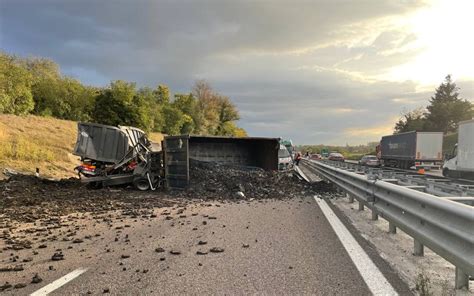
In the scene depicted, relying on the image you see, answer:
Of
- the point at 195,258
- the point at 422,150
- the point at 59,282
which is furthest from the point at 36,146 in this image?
the point at 422,150

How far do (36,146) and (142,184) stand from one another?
31.0 ft

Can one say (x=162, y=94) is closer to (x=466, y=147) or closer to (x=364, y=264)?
(x=466, y=147)

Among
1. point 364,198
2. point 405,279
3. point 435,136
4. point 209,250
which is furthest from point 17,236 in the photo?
point 435,136

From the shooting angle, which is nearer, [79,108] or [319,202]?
[319,202]

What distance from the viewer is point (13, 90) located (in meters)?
26.5

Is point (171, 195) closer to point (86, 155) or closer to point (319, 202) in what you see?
point (86, 155)

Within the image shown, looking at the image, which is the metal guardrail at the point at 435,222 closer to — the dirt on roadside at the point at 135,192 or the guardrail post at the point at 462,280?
the guardrail post at the point at 462,280

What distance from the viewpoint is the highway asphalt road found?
14.4 ft

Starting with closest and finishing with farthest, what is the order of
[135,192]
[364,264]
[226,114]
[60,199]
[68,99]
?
[364,264] → [60,199] → [135,192] → [68,99] → [226,114]

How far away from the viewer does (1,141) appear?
746 inches

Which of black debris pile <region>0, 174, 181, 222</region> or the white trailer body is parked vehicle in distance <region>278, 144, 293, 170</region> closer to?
the white trailer body

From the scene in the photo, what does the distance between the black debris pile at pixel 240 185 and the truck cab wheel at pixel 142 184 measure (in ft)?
5.36

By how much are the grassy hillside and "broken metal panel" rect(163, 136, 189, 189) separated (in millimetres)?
7085

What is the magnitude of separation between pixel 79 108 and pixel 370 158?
36700 mm
